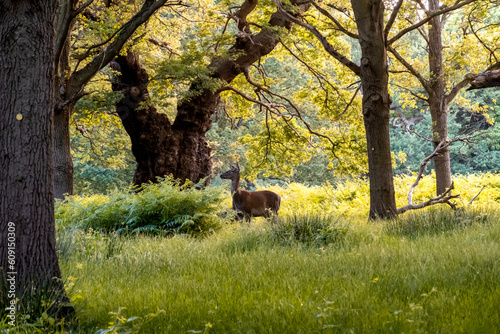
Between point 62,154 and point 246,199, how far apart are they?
5.61 meters

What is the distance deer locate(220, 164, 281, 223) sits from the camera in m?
11.6

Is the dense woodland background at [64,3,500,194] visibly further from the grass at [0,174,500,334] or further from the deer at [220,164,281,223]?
the grass at [0,174,500,334]

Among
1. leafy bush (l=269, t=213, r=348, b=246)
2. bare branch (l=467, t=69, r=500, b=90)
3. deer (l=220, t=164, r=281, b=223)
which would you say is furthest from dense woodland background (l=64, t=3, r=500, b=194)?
leafy bush (l=269, t=213, r=348, b=246)

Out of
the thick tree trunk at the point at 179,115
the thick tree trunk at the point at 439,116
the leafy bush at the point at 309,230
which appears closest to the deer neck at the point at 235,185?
the thick tree trunk at the point at 179,115

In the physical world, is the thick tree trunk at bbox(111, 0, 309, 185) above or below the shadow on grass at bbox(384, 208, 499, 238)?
above

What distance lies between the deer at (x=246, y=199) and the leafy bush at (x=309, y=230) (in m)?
3.75

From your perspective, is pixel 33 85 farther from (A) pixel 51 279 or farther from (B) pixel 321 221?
(B) pixel 321 221

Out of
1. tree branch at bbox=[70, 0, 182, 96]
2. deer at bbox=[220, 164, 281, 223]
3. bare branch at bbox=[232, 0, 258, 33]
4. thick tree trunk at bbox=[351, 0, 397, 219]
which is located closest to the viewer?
thick tree trunk at bbox=[351, 0, 397, 219]

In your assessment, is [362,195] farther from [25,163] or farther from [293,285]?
[25,163]

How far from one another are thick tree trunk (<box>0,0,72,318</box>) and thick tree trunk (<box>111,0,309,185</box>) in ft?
31.5

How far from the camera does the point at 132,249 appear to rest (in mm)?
6441

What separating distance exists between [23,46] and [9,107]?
0.52 m

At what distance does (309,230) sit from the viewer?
23.5 ft

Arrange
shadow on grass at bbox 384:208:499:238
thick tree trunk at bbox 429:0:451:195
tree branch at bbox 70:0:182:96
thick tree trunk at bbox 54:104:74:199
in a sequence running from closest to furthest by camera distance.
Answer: shadow on grass at bbox 384:208:499:238 → tree branch at bbox 70:0:182:96 → thick tree trunk at bbox 54:104:74:199 → thick tree trunk at bbox 429:0:451:195
